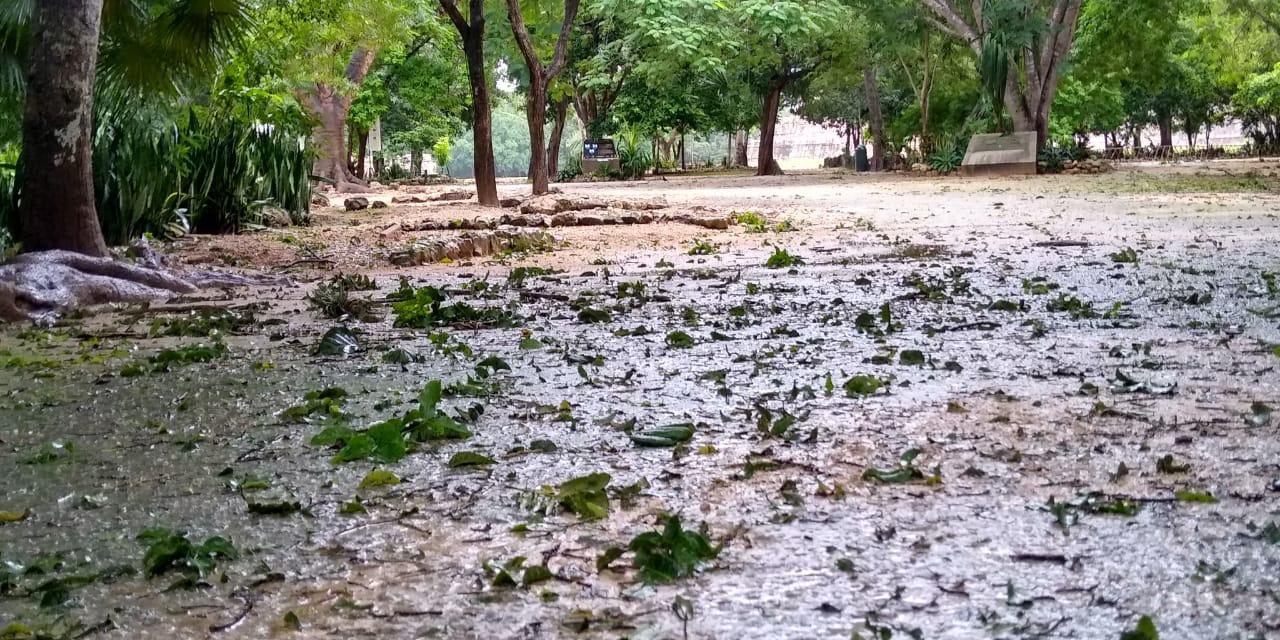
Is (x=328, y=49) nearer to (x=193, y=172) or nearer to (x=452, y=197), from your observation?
(x=452, y=197)

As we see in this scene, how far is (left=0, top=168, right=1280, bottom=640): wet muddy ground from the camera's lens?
2064mm

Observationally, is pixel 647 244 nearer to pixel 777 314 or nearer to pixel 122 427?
pixel 777 314

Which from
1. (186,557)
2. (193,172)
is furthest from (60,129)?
(186,557)

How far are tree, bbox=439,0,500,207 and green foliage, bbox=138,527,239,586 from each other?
1318 centimetres

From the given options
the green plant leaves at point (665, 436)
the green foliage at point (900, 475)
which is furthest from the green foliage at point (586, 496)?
the green foliage at point (900, 475)

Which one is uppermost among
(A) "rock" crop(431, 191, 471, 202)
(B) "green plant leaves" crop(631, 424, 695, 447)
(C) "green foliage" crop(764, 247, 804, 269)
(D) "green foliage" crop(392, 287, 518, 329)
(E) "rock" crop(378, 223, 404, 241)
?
(A) "rock" crop(431, 191, 471, 202)

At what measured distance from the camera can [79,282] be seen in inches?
261

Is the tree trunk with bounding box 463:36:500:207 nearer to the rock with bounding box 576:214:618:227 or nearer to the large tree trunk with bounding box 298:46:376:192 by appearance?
the rock with bounding box 576:214:618:227

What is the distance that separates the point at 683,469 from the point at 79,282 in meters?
4.99

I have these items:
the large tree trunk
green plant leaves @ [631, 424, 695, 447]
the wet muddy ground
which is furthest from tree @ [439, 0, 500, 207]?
green plant leaves @ [631, 424, 695, 447]

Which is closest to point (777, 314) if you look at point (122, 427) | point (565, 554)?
point (122, 427)

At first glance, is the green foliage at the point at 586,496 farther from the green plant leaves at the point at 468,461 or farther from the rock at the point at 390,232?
the rock at the point at 390,232

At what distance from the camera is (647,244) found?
9.97 m

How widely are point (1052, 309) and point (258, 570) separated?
13.4ft
